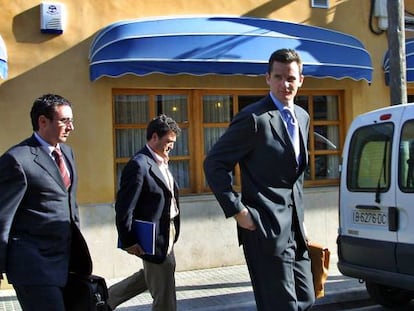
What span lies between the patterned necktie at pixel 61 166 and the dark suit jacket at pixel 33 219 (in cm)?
9

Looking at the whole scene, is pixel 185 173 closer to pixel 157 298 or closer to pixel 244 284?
pixel 244 284

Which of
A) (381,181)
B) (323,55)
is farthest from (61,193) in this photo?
(323,55)

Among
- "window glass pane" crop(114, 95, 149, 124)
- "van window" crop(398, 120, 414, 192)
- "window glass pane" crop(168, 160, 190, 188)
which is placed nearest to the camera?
"van window" crop(398, 120, 414, 192)

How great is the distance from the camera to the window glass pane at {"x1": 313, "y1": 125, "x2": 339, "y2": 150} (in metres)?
8.78

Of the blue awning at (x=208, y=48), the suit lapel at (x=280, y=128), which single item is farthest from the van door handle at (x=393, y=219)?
the blue awning at (x=208, y=48)

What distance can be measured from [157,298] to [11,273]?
1513 mm

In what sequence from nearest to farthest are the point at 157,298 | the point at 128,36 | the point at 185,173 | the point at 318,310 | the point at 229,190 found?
the point at 229,190 → the point at 157,298 → the point at 318,310 → the point at 128,36 → the point at 185,173

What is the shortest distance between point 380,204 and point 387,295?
1.22 m

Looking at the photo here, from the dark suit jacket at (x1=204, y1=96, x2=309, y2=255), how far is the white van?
2.15 m

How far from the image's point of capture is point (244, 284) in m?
7.03

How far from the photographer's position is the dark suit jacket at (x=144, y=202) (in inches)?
173

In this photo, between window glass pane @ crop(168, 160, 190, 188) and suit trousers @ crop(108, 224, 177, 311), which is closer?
suit trousers @ crop(108, 224, 177, 311)

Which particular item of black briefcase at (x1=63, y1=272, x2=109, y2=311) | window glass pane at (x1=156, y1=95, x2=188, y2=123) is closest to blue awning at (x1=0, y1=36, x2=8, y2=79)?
window glass pane at (x1=156, y1=95, x2=188, y2=123)

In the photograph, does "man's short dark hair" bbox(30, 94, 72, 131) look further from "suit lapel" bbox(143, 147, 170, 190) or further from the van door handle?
the van door handle
